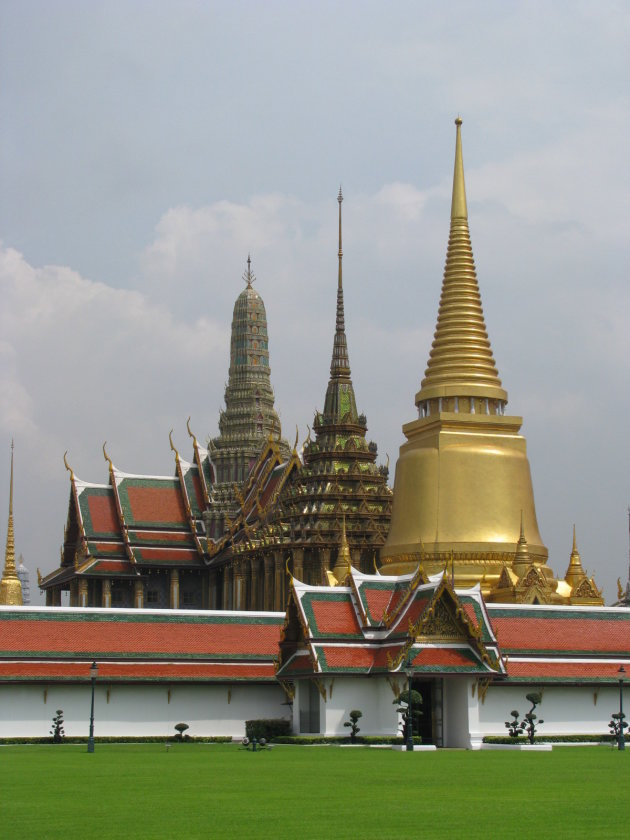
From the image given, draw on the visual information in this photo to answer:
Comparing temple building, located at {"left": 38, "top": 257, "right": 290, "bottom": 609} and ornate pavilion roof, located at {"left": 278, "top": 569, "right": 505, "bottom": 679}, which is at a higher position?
temple building, located at {"left": 38, "top": 257, "right": 290, "bottom": 609}

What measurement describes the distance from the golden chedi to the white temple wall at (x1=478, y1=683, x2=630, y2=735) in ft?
27.5

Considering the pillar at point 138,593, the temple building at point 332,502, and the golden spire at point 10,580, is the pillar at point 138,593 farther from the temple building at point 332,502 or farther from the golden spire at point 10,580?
the golden spire at point 10,580

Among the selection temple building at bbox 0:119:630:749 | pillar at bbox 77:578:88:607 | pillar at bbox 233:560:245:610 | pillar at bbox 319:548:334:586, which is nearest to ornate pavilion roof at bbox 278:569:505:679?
temple building at bbox 0:119:630:749

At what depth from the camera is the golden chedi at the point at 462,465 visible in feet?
146

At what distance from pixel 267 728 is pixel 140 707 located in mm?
3835

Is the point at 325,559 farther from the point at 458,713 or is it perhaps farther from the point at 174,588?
the point at 458,713

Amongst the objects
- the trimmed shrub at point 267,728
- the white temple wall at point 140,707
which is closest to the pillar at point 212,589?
the white temple wall at point 140,707

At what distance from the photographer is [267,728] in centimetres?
3338

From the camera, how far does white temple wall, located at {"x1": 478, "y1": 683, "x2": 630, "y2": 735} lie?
33.2 meters

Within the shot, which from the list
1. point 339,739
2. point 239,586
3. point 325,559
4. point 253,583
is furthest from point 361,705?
point 239,586

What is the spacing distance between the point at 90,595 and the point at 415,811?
56.8 m

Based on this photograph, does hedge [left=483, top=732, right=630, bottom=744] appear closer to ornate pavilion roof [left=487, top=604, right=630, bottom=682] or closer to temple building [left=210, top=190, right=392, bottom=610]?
ornate pavilion roof [left=487, top=604, right=630, bottom=682]

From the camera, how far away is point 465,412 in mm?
46719

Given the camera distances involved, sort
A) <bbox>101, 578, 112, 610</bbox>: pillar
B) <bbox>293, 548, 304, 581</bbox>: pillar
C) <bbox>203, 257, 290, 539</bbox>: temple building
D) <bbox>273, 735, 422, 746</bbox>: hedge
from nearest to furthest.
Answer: <bbox>273, 735, 422, 746</bbox>: hedge < <bbox>293, 548, 304, 581</bbox>: pillar < <bbox>101, 578, 112, 610</bbox>: pillar < <bbox>203, 257, 290, 539</bbox>: temple building
